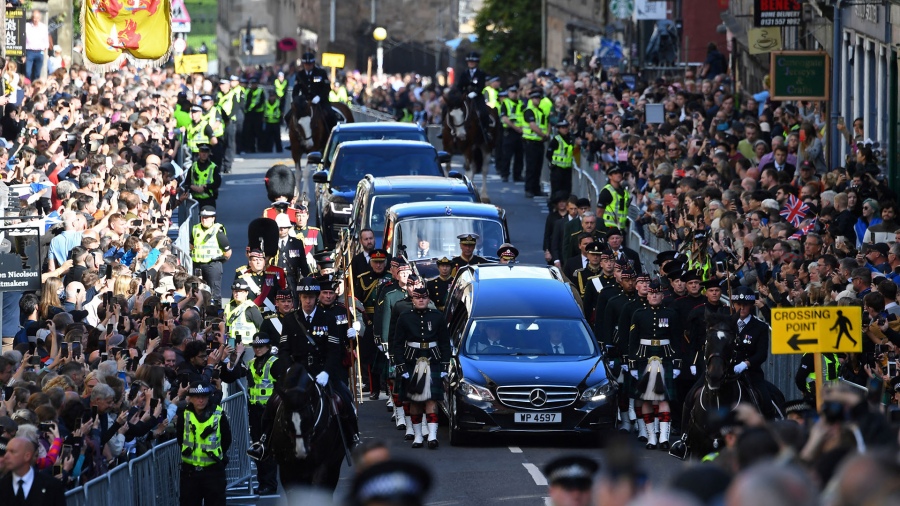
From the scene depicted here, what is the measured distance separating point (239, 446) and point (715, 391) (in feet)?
13.9

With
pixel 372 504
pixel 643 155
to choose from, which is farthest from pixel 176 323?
pixel 643 155

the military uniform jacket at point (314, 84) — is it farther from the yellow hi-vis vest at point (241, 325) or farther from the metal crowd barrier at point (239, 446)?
the metal crowd barrier at point (239, 446)

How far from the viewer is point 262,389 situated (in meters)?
16.8

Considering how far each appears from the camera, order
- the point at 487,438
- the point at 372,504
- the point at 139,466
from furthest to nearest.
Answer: the point at 487,438 → the point at 139,466 → the point at 372,504

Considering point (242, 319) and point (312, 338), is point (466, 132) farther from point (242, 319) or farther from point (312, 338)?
point (312, 338)

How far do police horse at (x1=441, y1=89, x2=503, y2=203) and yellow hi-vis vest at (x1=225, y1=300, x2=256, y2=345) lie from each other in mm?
15143

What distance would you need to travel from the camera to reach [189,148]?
35844 millimetres

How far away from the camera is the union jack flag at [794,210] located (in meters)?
22.8

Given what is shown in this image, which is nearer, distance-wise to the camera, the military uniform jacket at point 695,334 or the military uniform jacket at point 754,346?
the military uniform jacket at point 754,346

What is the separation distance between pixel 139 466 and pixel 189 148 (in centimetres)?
2216

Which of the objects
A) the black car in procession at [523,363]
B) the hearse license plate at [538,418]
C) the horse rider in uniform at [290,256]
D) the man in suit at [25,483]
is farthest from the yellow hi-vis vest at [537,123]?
the man in suit at [25,483]

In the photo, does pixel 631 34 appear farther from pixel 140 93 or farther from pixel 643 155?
pixel 643 155

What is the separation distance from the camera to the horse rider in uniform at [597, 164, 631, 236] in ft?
86.5

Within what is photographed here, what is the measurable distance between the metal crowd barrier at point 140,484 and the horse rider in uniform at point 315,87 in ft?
69.7
